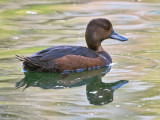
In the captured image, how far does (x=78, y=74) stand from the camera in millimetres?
7664

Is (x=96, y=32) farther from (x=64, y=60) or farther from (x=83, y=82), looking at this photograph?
(x=83, y=82)

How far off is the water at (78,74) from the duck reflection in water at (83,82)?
1cm

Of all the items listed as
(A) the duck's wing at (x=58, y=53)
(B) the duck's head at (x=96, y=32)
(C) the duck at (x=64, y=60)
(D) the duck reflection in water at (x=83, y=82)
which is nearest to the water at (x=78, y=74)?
(D) the duck reflection in water at (x=83, y=82)

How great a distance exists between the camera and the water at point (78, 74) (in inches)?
220

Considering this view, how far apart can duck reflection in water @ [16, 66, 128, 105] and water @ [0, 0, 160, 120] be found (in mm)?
15

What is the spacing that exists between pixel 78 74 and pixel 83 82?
1.60 ft

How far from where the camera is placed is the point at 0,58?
8.63m

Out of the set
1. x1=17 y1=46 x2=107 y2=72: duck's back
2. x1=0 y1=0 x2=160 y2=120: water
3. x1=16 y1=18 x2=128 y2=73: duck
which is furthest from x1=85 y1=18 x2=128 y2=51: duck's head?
x1=17 y1=46 x2=107 y2=72: duck's back

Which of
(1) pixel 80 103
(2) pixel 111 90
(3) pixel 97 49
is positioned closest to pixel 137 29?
(3) pixel 97 49

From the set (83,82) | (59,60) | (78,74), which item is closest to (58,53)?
(59,60)

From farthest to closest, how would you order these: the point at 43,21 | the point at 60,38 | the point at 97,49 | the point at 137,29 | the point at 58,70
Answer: the point at 43,21, the point at 137,29, the point at 60,38, the point at 97,49, the point at 58,70

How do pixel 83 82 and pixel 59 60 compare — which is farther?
pixel 59 60

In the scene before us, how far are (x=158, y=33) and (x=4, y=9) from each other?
5.73 meters

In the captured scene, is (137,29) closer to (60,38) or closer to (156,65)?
(60,38)
